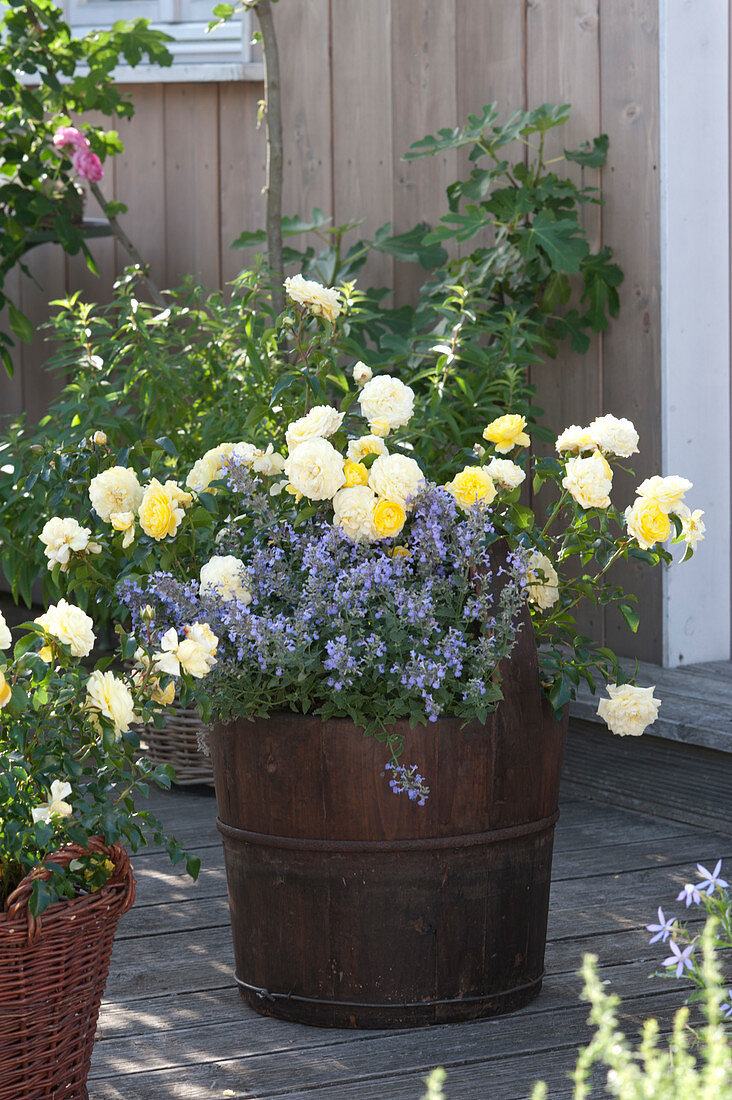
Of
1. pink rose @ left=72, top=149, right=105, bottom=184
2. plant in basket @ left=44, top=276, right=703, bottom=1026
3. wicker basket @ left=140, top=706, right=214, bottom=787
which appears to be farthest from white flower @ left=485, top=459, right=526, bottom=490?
pink rose @ left=72, top=149, right=105, bottom=184

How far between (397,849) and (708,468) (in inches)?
54.2

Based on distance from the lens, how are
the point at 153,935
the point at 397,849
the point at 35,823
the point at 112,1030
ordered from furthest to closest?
the point at 153,935 → the point at 112,1030 → the point at 397,849 → the point at 35,823

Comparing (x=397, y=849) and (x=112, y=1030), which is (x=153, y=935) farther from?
(x=397, y=849)

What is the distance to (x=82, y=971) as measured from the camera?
1.48 metres

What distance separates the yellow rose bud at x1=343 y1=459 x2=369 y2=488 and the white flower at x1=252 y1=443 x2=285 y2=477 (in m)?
0.15

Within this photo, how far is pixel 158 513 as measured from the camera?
5.94ft

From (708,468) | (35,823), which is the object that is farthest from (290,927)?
(708,468)

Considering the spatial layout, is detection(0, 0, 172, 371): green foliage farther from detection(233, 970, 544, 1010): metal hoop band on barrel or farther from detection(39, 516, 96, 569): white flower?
detection(233, 970, 544, 1010): metal hoop band on barrel

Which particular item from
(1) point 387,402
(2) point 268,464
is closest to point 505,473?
(1) point 387,402

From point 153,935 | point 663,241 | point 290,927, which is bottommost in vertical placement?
point 153,935

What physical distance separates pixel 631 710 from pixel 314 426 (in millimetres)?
579

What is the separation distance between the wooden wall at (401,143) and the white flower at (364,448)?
1.10 meters

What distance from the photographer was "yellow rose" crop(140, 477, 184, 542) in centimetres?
181

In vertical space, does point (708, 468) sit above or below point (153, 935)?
above
